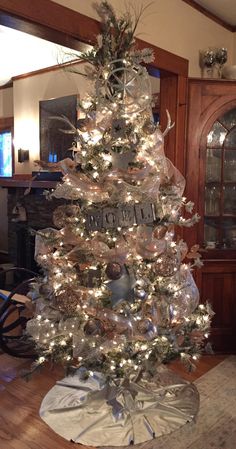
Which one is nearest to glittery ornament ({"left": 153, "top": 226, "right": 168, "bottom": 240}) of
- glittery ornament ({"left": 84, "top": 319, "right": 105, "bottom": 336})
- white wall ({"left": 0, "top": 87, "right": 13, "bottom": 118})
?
glittery ornament ({"left": 84, "top": 319, "right": 105, "bottom": 336})

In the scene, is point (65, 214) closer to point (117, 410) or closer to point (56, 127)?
point (117, 410)

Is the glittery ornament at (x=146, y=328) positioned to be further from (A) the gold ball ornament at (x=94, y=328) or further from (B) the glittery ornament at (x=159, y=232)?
(B) the glittery ornament at (x=159, y=232)

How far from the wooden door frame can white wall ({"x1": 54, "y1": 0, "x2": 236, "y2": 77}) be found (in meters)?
0.07

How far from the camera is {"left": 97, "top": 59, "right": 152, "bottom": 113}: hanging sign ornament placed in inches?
76.9

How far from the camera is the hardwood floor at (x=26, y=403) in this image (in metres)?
1.99

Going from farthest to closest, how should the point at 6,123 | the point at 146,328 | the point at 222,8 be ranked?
the point at 6,123
the point at 222,8
the point at 146,328

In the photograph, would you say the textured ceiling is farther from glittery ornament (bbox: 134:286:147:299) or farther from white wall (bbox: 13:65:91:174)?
glittery ornament (bbox: 134:286:147:299)

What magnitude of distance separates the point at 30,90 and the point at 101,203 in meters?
3.41

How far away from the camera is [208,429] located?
2086 mm

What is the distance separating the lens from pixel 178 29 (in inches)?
106

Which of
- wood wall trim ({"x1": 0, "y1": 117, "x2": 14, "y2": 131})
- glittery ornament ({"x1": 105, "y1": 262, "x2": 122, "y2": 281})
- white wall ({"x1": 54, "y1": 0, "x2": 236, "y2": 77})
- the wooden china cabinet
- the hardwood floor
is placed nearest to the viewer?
glittery ornament ({"x1": 105, "y1": 262, "x2": 122, "y2": 281})

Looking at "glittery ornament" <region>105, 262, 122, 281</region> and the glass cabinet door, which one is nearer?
"glittery ornament" <region>105, 262, 122, 281</region>

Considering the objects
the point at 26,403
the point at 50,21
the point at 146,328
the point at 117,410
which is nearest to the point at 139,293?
the point at 146,328

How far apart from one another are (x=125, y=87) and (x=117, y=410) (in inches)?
72.6
